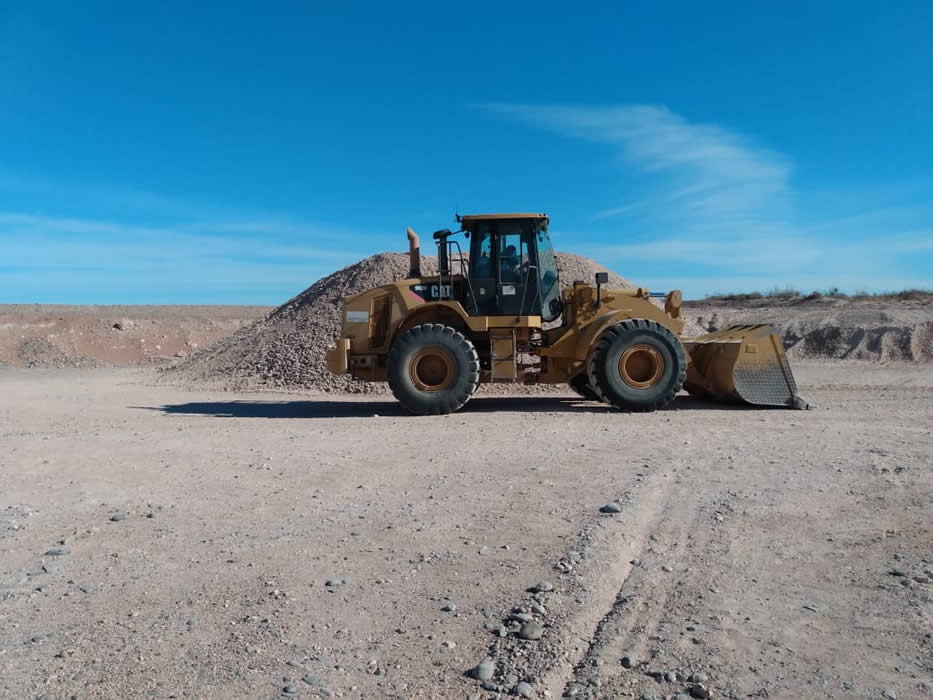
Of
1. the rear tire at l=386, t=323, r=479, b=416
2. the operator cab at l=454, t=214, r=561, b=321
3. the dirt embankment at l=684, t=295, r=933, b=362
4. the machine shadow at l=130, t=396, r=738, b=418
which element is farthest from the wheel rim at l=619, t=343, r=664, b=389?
the dirt embankment at l=684, t=295, r=933, b=362

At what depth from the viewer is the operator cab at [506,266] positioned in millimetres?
11547

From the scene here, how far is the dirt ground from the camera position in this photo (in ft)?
11.1

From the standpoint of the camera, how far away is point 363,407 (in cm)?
1316

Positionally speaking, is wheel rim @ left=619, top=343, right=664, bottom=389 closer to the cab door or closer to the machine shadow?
the machine shadow

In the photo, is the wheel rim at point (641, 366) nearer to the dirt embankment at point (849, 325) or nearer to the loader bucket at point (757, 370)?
the loader bucket at point (757, 370)

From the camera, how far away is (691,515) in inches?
222

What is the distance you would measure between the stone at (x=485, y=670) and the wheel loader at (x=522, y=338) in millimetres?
7949

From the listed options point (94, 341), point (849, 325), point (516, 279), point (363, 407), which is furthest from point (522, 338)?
point (94, 341)

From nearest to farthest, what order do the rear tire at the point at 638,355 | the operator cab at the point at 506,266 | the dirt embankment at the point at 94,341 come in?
1. the rear tire at the point at 638,355
2. the operator cab at the point at 506,266
3. the dirt embankment at the point at 94,341

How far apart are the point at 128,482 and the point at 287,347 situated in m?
10.4

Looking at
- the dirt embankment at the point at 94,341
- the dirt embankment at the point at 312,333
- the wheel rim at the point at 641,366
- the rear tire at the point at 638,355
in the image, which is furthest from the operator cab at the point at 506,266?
the dirt embankment at the point at 94,341

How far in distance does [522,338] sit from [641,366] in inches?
72.7

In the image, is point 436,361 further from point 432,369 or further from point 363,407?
point 363,407

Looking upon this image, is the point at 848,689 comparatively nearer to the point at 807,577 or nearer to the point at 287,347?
the point at 807,577
